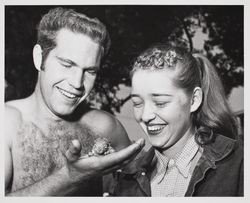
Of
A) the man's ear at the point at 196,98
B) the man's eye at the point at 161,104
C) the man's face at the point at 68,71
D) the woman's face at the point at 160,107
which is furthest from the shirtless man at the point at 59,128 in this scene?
the man's ear at the point at 196,98

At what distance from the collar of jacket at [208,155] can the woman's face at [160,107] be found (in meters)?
0.10

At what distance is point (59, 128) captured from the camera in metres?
2.55

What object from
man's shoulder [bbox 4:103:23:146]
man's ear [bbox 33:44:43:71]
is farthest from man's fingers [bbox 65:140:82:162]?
man's ear [bbox 33:44:43:71]

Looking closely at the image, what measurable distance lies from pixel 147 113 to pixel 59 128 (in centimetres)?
53

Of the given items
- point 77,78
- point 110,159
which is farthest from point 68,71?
point 110,159

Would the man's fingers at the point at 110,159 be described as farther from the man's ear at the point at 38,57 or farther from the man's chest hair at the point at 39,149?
the man's ear at the point at 38,57

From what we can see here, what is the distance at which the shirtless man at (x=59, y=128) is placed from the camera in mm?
2508

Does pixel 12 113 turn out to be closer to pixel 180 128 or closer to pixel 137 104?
pixel 137 104

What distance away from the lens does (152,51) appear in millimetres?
2535

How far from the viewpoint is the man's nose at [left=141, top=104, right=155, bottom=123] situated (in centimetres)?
248

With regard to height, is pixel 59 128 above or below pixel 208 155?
above

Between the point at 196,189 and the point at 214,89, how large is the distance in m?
0.59

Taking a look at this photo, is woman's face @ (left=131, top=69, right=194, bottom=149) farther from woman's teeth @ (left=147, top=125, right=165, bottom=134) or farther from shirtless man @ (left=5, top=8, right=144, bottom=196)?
shirtless man @ (left=5, top=8, right=144, bottom=196)

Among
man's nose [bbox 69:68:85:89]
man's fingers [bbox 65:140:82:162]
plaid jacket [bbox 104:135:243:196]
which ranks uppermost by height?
man's nose [bbox 69:68:85:89]
